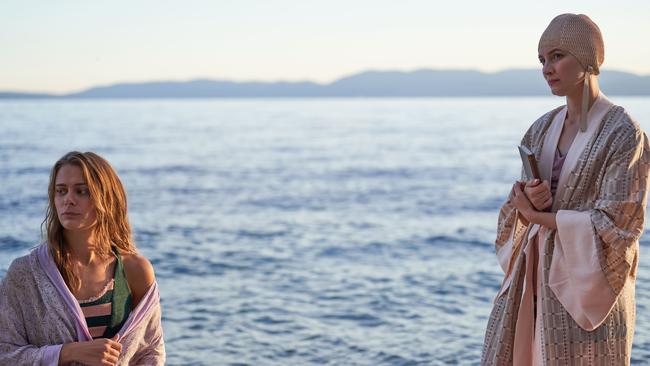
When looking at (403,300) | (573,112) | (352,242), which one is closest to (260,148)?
(352,242)

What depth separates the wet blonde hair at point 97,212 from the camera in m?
2.97

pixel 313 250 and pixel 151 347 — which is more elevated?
pixel 151 347

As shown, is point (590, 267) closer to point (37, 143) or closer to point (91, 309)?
point (91, 309)

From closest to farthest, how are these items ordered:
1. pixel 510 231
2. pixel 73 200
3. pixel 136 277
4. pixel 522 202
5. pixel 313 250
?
pixel 73 200 → pixel 136 277 → pixel 522 202 → pixel 510 231 → pixel 313 250

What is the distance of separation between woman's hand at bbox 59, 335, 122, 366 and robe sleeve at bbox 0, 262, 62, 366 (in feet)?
0.08

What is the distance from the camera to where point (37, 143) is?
3978 cm

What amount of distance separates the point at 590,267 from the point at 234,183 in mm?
21107

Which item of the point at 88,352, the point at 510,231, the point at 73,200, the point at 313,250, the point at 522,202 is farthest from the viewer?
the point at 313,250

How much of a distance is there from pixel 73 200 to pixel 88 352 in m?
0.49

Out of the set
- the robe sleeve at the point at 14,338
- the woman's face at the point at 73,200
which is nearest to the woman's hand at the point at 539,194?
the woman's face at the point at 73,200

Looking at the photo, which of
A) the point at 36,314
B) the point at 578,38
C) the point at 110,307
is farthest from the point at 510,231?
the point at 36,314

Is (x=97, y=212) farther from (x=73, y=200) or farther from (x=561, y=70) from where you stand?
(x=561, y=70)

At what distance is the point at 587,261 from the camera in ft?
10.2

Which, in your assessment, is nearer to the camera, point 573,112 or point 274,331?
point 573,112
